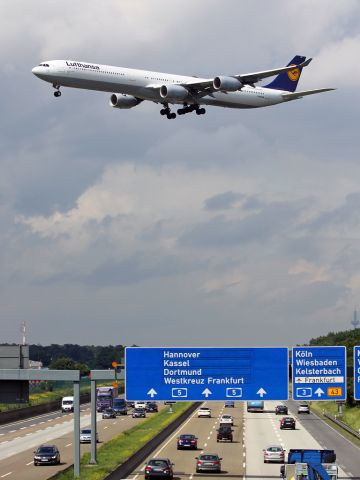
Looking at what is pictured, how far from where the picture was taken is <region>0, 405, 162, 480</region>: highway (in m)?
74.0

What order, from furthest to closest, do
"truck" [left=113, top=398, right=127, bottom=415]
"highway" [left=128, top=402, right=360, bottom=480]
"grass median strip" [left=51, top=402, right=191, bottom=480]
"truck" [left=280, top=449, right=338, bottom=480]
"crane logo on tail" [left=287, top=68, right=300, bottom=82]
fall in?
"truck" [left=113, top=398, right=127, bottom=415]
"crane logo on tail" [left=287, top=68, right=300, bottom=82]
"highway" [left=128, top=402, right=360, bottom=480]
"grass median strip" [left=51, top=402, right=191, bottom=480]
"truck" [left=280, top=449, right=338, bottom=480]

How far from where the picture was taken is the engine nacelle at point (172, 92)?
8606 centimetres

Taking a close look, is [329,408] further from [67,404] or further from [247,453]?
[247,453]

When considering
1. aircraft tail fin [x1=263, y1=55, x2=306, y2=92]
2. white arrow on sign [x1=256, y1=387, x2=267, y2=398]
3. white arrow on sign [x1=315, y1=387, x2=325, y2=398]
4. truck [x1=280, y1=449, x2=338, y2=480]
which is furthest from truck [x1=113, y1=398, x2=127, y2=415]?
white arrow on sign [x1=315, y1=387, x2=325, y2=398]

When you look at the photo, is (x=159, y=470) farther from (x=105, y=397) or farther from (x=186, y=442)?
(x=105, y=397)

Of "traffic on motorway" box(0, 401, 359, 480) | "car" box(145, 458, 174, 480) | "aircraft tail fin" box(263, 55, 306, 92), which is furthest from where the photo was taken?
"aircraft tail fin" box(263, 55, 306, 92)

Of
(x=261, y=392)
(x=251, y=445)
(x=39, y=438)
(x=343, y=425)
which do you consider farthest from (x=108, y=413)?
(x=261, y=392)

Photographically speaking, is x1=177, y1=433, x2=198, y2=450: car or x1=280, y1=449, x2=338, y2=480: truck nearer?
x1=280, y1=449, x2=338, y2=480: truck

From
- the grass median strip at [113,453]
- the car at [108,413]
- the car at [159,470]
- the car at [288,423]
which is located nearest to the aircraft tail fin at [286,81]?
the car at [288,423]

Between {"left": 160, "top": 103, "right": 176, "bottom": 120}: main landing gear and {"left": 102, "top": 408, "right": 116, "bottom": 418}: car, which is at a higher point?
{"left": 160, "top": 103, "right": 176, "bottom": 120}: main landing gear

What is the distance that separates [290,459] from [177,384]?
795cm

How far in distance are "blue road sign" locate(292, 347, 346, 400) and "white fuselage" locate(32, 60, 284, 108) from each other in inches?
1417

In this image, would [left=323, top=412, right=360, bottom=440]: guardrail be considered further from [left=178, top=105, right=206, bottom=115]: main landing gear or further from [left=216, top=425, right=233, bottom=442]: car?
[left=178, top=105, right=206, bottom=115]: main landing gear

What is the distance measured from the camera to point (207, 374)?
5503cm
